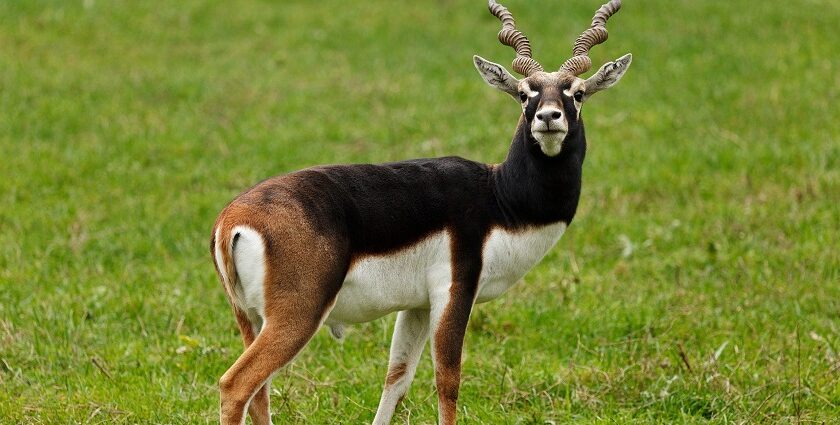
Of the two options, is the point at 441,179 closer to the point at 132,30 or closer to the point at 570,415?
the point at 570,415

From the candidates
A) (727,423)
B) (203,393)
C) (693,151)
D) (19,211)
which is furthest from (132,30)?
(727,423)

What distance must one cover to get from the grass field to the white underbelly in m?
0.87

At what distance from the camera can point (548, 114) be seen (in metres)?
4.99

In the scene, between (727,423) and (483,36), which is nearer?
(727,423)

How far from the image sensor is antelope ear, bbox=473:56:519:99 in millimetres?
5551

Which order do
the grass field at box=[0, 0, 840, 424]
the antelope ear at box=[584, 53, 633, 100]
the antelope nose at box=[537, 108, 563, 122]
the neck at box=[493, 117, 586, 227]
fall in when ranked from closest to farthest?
the antelope nose at box=[537, 108, 563, 122]
the neck at box=[493, 117, 586, 227]
the antelope ear at box=[584, 53, 633, 100]
the grass field at box=[0, 0, 840, 424]

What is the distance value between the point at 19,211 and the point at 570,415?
18.3ft

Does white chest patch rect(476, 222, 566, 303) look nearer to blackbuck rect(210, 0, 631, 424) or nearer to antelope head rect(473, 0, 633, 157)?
blackbuck rect(210, 0, 631, 424)

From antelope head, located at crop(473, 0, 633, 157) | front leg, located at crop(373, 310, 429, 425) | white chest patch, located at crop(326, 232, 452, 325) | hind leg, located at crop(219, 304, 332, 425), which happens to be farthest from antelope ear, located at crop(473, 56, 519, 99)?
hind leg, located at crop(219, 304, 332, 425)

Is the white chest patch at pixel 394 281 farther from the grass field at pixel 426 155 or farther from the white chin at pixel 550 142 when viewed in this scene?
the grass field at pixel 426 155

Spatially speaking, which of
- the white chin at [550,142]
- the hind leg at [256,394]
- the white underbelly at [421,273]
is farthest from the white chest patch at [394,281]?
the white chin at [550,142]

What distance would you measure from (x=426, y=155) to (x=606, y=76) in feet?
19.6

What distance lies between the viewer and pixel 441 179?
5453mm

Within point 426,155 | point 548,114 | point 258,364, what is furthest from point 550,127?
point 426,155
